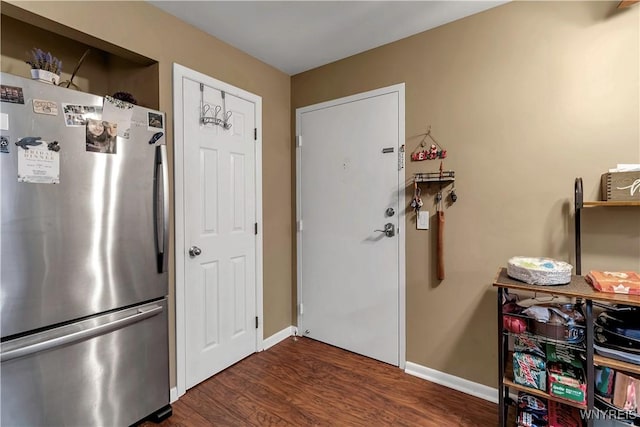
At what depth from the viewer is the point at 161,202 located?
1.75 metres

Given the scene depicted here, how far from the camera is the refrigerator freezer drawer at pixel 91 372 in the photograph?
4.19 ft

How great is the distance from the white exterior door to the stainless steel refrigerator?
11.1 inches

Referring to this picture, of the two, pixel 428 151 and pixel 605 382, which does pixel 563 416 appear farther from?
pixel 428 151

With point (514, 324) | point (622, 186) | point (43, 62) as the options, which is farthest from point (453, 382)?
point (43, 62)

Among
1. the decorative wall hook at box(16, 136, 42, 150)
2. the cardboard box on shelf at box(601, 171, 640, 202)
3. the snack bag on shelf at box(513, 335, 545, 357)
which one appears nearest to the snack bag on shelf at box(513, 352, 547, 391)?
the snack bag on shelf at box(513, 335, 545, 357)

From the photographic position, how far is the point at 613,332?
1.36 metres

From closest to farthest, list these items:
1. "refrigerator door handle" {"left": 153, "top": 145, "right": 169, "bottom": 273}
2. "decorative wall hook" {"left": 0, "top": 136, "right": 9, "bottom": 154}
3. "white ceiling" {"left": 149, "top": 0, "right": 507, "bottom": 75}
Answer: "decorative wall hook" {"left": 0, "top": 136, "right": 9, "bottom": 154} → "refrigerator door handle" {"left": 153, "top": 145, "right": 169, "bottom": 273} → "white ceiling" {"left": 149, "top": 0, "right": 507, "bottom": 75}

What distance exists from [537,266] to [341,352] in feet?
5.59

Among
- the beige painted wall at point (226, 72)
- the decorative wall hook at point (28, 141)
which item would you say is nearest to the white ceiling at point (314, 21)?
the beige painted wall at point (226, 72)

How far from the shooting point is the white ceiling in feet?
6.09

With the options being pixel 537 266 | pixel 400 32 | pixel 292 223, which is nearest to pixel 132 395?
pixel 292 223

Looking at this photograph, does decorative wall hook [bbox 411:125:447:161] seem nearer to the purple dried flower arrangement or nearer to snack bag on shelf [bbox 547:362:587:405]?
snack bag on shelf [bbox 547:362:587:405]

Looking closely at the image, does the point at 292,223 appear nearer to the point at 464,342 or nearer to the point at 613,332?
the point at 464,342

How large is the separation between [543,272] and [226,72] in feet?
8.04
